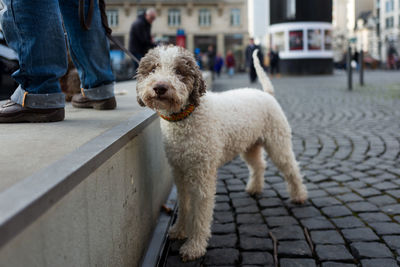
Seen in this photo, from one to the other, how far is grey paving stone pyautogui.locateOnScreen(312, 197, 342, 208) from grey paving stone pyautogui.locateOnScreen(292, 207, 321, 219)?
0.37ft

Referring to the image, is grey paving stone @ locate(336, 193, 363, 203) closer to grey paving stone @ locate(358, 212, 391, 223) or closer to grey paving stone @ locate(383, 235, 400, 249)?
grey paving stone @ locate(358, 212, 391, 223)

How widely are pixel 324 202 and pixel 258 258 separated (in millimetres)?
1254

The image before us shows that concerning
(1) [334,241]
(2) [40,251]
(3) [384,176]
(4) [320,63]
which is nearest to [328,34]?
(4) [320,63]

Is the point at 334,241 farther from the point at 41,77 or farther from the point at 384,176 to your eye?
the point at 41,77

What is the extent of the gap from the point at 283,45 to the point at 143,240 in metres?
26.4

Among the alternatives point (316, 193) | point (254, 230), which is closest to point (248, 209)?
point (254, 230)

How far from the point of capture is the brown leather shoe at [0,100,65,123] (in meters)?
2.64

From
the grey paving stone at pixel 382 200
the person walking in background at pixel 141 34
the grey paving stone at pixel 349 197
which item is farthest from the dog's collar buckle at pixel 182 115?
the person walking in background at pixel 141 34

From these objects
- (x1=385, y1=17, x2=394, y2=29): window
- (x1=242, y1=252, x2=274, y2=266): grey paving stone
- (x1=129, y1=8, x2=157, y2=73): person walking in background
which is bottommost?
(x1=242, y1=252, x2=274, y2=266): grey paving stone

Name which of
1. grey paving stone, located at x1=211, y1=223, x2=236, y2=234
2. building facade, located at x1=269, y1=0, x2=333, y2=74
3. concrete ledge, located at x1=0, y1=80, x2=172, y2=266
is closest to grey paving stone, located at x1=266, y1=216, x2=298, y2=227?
grey paving stone, located at x1=211, y1=223, x2=236, y2=234

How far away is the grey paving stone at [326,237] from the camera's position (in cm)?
280

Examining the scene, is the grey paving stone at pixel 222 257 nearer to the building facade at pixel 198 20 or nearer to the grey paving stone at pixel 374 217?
the grey paving stone at pixel 374 217

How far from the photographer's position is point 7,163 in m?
1.55

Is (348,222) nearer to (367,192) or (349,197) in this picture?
(349,197)
